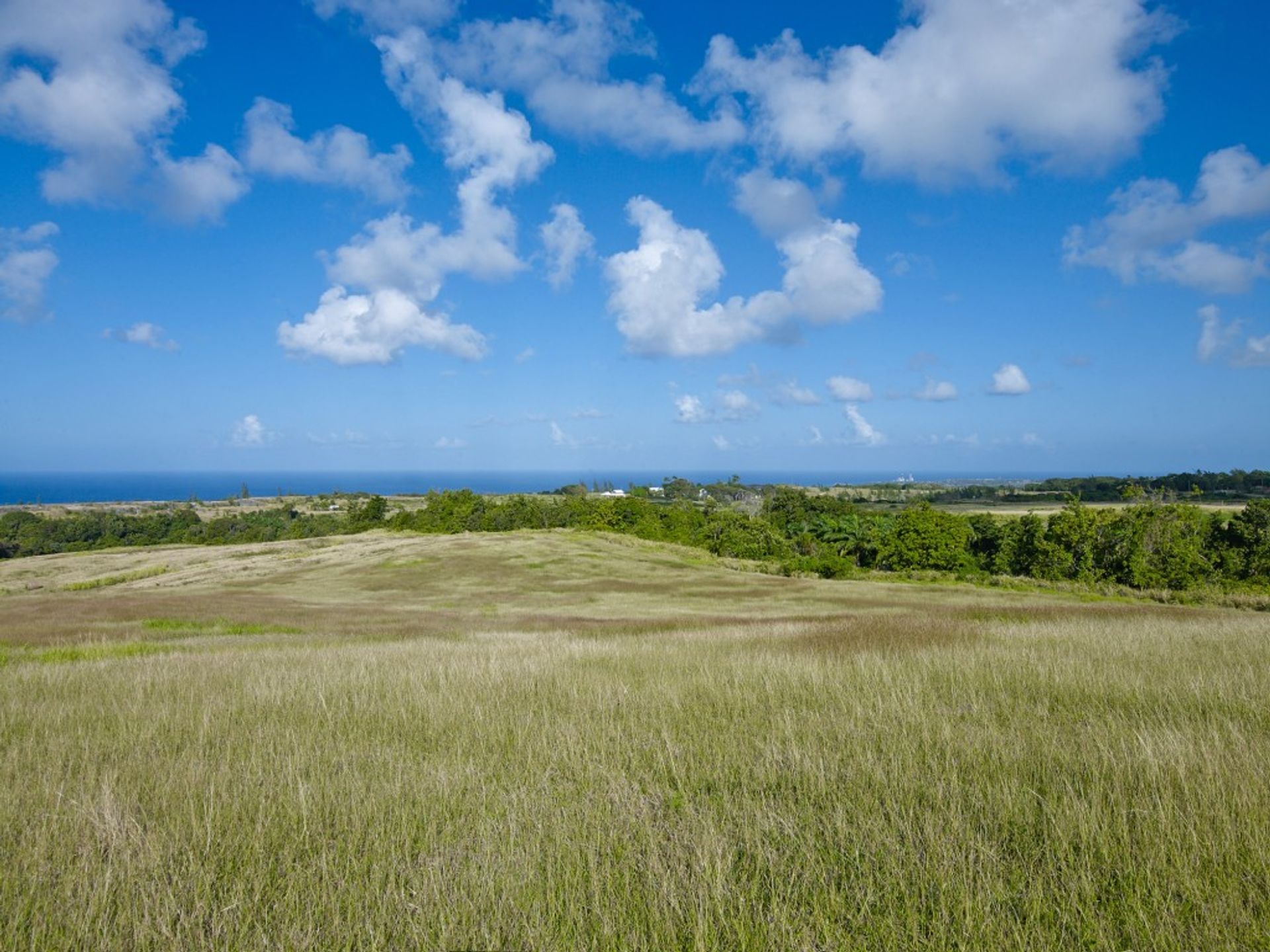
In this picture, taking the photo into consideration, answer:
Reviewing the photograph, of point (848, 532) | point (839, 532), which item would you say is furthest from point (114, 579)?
point (839, 532)

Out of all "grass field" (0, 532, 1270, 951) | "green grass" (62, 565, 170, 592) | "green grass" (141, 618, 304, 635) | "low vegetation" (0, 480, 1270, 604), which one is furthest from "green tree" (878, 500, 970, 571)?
"green grass" (62, 565, 170, 592)

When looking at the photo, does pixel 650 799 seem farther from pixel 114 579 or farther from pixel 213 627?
pixel 114 579

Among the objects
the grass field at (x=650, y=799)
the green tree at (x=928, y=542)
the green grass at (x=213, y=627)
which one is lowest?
the green tree at (x=928, y=542)

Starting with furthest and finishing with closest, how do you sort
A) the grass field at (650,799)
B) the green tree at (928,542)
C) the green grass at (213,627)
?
the green tree at (928,542) < the green grass at (213,627) < the grass field at (650,799)

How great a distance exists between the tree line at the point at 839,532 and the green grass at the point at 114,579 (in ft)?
167

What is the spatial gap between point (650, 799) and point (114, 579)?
58432 mm

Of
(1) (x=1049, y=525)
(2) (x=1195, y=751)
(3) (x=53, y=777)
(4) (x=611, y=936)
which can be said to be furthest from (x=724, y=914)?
(1) (x=1049, y=525)

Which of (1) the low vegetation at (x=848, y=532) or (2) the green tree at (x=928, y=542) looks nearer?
(1) the low vegetation at (x=848, y=532)

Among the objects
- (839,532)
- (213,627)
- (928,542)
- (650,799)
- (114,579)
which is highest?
(650,799)

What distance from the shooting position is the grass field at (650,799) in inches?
143

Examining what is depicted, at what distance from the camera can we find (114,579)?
49.4 m

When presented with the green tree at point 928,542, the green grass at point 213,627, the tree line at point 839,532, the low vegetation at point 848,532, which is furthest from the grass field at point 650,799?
the green tree at point 928,542

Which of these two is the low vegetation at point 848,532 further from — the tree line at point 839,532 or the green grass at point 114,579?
the green grass at point 114,579

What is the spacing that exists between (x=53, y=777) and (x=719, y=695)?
693 centimetres
